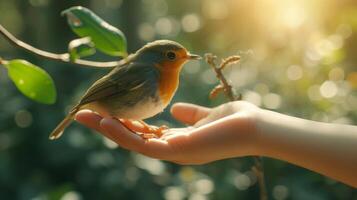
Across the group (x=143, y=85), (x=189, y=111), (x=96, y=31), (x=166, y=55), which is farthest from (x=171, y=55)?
(x=96, y=31)

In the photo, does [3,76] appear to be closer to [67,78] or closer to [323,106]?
[67,78]

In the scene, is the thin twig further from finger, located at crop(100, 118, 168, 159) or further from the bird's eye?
Result: the bird's eye

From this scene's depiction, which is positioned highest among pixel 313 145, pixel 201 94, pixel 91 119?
pixel 313 145

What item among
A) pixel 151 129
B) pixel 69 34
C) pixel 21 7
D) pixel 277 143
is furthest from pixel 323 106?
pixel 21 7

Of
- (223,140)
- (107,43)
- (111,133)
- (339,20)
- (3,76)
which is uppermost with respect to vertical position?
(339,20)

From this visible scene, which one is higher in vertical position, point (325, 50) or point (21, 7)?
point (325, 50)

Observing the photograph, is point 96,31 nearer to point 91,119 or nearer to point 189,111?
point 91,119

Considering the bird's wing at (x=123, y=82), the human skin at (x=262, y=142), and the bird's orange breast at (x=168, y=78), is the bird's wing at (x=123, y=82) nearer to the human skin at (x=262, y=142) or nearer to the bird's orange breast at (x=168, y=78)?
the bird's orange breast at (x=168, y=78)
